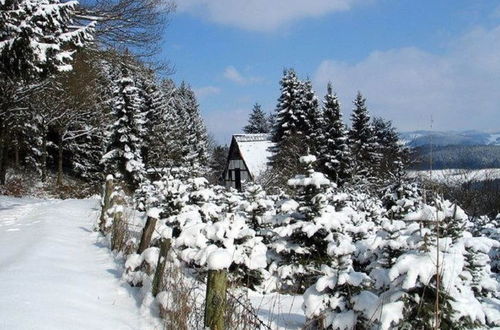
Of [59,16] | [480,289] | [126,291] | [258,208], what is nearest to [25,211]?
[59,16]

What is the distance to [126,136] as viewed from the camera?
96.9ft

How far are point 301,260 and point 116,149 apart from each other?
25.0 meters

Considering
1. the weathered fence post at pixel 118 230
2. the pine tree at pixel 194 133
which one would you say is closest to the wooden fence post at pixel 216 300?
the weathered fence post at pixel 118 230

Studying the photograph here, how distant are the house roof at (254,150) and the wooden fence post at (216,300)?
31.4 meters

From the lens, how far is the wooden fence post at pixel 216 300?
361cm

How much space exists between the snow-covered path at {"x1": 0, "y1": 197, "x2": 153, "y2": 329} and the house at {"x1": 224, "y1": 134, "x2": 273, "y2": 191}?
2725 cm

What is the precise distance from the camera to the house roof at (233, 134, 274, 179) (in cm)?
3653

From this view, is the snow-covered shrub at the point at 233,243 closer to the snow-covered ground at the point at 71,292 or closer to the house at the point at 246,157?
the snow-covered ground at the point at 71,292

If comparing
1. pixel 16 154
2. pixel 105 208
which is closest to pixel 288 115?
pixel 16 154

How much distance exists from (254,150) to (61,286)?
34.2 meters

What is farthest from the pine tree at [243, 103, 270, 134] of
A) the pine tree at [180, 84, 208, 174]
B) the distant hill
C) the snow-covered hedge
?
the snow-covered hedge

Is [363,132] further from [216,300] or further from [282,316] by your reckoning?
[216,300]

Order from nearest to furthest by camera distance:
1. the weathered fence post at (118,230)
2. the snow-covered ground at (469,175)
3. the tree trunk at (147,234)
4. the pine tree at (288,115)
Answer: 1. the tree trunk at (147,234)
2. the weathered fence post at (118,230)
3. the snow-covered ground at (469,175)
4. the pine tree at (288,115)

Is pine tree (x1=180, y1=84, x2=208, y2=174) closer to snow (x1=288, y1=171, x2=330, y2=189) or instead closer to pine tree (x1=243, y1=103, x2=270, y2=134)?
pine tree (x1=243, y1=103, x2=270, y2=134)
